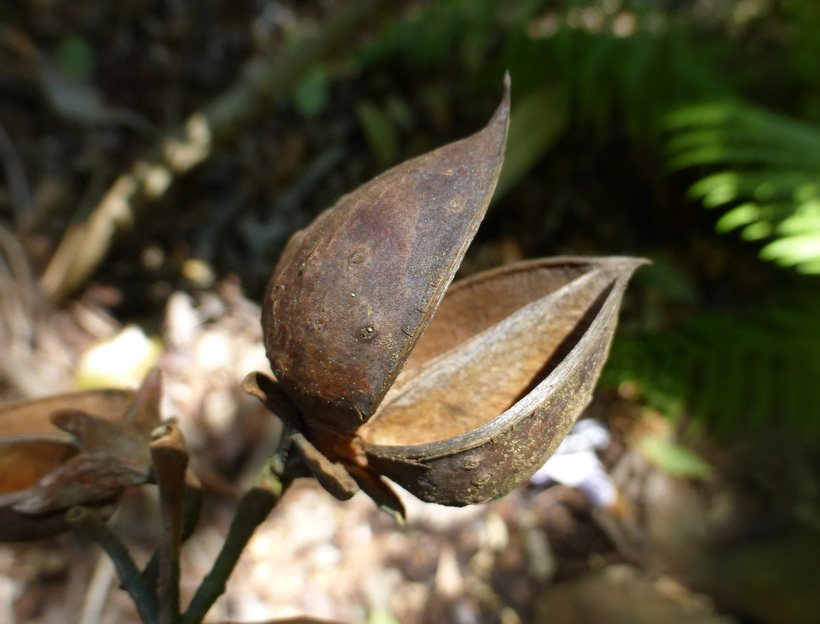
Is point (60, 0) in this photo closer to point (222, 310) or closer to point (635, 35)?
point (222, 310)

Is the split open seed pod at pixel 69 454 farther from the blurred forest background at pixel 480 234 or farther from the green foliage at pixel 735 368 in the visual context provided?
the green foliage at pixel 735 368

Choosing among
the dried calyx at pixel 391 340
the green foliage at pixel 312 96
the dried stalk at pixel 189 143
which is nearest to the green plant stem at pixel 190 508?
the dried calyx at pixel 391 340

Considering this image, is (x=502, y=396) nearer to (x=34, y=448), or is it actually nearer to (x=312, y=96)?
(x=34, y=448)

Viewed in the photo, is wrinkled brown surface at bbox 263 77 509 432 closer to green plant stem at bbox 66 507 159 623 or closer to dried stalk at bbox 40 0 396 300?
green plant stem at bbox 66 507 159 623

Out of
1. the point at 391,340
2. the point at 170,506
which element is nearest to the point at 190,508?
the point at 170,506

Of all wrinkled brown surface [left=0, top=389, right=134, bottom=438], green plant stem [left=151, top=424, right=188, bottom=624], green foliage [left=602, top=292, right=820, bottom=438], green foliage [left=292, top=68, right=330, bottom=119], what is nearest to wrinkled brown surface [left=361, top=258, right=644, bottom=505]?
green plant stem [left=151, top=424, right=188, bottom=624]
